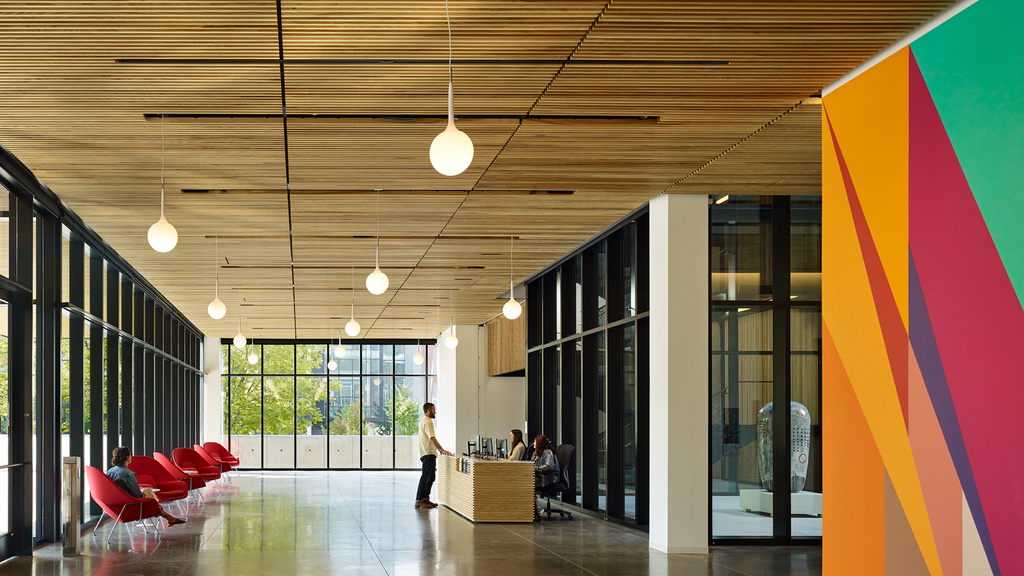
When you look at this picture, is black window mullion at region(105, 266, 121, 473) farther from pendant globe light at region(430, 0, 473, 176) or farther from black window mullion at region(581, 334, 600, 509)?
pendant globe light at region(430, 0, 473, 176)

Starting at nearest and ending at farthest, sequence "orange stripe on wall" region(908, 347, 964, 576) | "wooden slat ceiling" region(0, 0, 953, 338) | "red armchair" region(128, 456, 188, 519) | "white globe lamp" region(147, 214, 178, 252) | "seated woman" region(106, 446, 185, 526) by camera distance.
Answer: "orange stripe on wall" region(908, 347, 964, 576), "wooden slat ceiling" region(0, 0, 953, 338), "white globe lamp" region(147, 214, 178, 252), "seated woman" region(106, 446, 185, 526), "red armchair" region(128, 456, 188, 519)

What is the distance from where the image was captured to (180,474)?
1552 cm

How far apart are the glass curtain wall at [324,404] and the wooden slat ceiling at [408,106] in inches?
677

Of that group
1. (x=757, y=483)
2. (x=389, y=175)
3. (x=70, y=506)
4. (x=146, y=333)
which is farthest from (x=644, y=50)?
(x=146, y=333)

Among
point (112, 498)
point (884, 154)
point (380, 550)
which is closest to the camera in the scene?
point (884, 154)

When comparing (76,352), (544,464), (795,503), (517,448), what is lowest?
(544,464)

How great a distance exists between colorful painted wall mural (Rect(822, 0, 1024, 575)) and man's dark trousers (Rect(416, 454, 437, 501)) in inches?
379

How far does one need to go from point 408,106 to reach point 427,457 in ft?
30.8

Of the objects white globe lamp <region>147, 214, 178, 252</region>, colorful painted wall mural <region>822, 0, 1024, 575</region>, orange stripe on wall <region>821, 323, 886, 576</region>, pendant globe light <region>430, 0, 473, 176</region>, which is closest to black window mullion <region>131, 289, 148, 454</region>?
white globe lamp <region>147, 214, 178, 252</region>

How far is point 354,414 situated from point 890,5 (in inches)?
998

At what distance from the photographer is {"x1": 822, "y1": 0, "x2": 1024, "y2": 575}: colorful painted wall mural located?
4.31m

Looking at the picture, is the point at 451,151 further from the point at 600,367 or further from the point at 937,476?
the point at 600,367

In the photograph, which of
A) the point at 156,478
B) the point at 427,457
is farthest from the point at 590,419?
the point at 156,478

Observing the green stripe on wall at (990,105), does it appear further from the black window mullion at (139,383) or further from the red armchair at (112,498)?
the black window mullion at (139,383)
